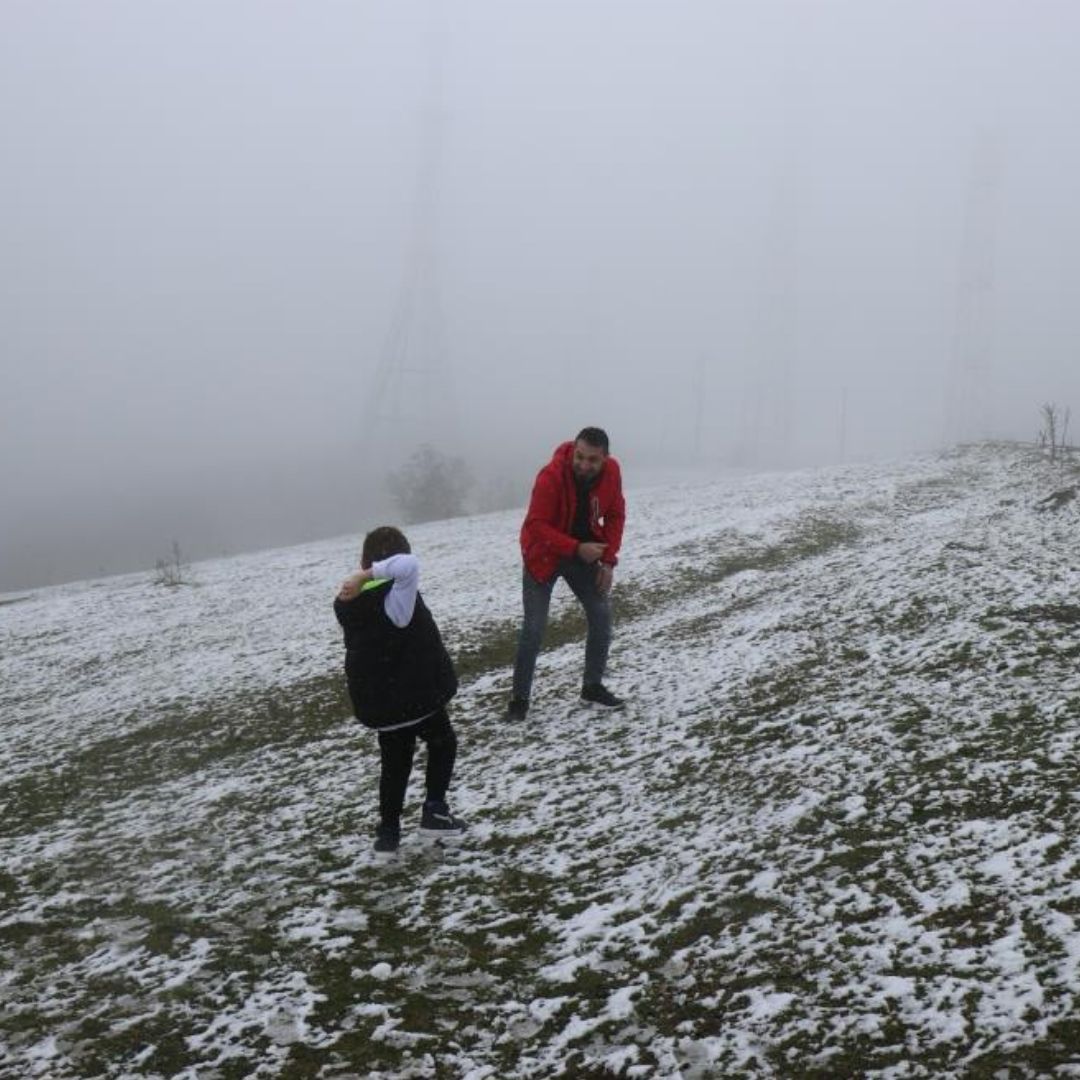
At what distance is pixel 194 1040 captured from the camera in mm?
5051

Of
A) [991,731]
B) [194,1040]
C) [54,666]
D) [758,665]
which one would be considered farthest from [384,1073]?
[54,666]

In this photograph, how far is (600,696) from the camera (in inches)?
410

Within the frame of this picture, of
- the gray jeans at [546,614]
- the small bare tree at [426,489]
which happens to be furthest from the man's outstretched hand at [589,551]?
the small bare tree at [426,489]

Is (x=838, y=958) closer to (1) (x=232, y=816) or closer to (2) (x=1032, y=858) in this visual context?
(2) (x=1032, y=858)

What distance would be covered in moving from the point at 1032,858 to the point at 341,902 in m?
4.97

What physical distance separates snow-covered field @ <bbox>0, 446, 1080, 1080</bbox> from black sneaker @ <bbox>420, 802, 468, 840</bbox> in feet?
0.82

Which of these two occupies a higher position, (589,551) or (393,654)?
(589,551)

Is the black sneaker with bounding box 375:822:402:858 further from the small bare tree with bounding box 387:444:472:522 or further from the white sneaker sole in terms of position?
the small bare tree with bounding box 387:444:472:522

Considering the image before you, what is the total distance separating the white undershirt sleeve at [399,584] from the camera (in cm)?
642

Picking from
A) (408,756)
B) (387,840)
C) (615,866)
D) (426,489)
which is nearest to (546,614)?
(408,756)

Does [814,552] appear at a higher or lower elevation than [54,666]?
higher

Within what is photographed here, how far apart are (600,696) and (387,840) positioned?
12.8ft

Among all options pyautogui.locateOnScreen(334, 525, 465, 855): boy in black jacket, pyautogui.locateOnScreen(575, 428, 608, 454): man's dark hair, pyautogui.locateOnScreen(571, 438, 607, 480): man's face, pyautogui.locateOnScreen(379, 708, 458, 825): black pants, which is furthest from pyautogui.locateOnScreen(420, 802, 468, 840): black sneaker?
pyautogui.locateOnScreen(575, 428, 608, 454): man's dark hair

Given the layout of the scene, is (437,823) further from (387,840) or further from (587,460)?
(587,460)
